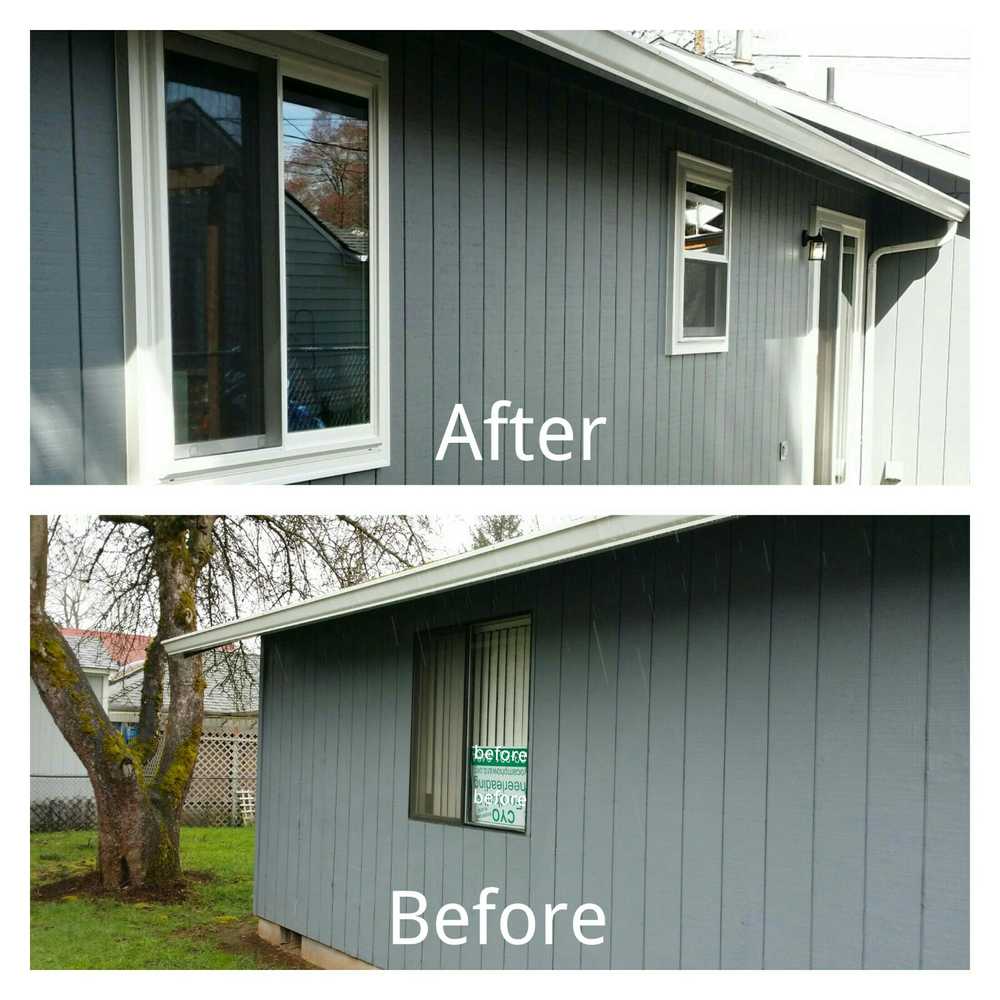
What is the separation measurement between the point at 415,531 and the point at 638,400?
24.2ft

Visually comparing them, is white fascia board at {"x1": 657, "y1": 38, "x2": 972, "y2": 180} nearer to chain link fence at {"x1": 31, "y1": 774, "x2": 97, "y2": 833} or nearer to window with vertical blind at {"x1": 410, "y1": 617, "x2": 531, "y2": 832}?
window with vertical blind at {"x1": 410, "y1": 617, "x2": 531, "y2": 832}

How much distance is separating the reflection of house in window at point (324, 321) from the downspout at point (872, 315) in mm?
4752

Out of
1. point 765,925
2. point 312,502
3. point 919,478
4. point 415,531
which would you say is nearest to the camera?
point 312,502

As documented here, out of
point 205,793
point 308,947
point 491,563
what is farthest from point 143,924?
point 491,563

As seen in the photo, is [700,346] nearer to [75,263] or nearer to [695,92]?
[695,92]

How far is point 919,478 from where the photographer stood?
7660 mm

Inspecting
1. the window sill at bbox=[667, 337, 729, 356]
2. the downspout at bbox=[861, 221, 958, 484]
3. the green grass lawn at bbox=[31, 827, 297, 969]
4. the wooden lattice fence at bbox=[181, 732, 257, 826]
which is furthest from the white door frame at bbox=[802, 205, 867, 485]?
the wooden lattice fence at bbox=[181, 732, 257, 826]

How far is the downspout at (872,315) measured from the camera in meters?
6.96

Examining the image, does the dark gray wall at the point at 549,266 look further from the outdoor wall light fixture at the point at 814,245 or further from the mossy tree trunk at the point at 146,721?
the mossy tree trunk at the point at 146,721

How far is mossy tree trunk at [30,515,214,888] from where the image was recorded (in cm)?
888

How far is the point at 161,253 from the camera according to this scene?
2807mm

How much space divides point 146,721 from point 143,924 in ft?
6.42
